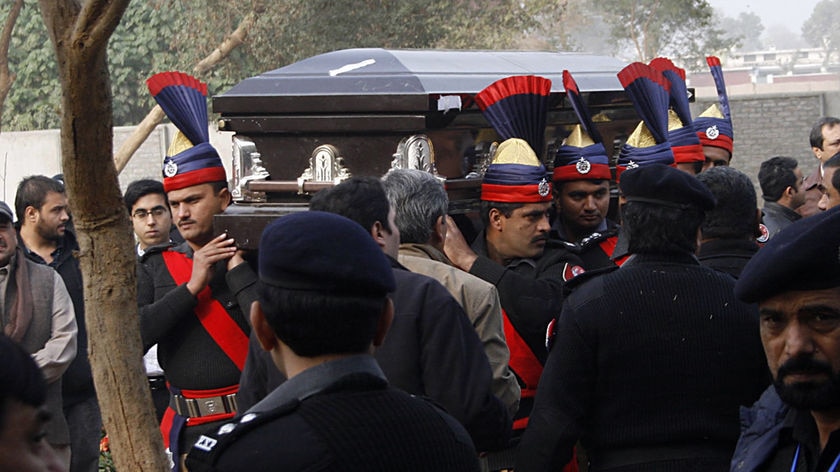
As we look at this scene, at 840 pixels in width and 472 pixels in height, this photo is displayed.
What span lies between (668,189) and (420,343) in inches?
30.2

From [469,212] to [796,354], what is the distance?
2.36 metres

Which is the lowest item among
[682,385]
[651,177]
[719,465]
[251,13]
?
[719,465]

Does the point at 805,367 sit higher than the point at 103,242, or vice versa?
the point at 103,242

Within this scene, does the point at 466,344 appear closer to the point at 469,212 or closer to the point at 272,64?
the point at 469,212

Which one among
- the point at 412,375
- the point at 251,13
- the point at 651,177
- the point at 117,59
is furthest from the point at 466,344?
the point at 117,59

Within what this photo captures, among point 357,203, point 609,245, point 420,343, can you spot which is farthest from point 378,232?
point 609,245

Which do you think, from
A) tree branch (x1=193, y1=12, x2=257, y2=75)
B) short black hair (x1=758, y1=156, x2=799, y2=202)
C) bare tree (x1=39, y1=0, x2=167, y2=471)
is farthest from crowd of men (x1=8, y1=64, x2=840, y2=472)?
tree branch (x1=193, y1=12, x2=257, y2=75)

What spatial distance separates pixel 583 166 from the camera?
4.45 meters

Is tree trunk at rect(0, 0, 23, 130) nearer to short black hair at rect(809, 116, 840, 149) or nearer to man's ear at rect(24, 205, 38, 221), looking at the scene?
man's ear at rect(24, 205, 38, 221)

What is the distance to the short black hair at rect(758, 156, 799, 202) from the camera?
6855mm

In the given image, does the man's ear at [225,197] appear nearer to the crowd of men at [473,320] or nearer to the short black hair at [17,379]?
the crowd of men at [473,320]

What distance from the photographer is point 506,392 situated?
3.35 metres

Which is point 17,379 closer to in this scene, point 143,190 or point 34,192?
point 143,190

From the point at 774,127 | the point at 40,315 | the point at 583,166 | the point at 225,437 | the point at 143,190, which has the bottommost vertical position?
the point at 40,315
